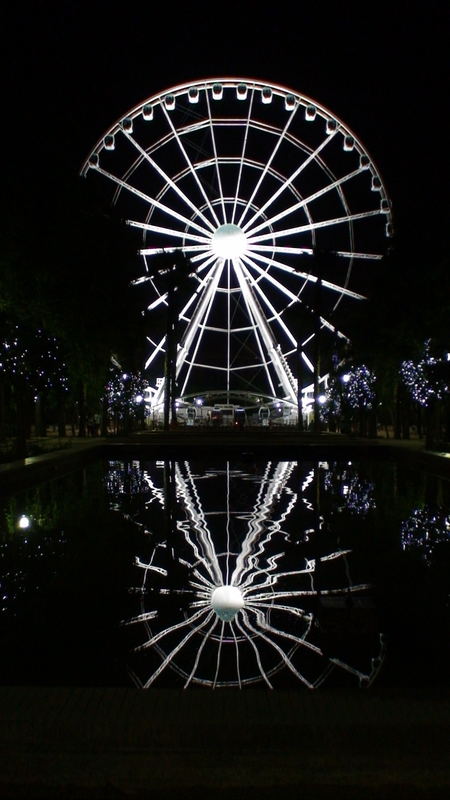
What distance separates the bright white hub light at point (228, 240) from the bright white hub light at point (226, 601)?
35193 millimetres

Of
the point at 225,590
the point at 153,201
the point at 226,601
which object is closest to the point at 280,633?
the point at 226,601

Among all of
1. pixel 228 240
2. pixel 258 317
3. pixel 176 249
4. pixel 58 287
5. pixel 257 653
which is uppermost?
pixel 228 240

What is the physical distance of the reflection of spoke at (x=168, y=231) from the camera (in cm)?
4024

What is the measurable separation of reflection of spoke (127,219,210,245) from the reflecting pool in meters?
25.3

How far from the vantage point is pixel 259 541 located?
11.7 metres

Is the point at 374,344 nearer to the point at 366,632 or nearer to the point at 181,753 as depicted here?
the point at 366,632

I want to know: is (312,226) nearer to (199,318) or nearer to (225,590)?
(199,318)

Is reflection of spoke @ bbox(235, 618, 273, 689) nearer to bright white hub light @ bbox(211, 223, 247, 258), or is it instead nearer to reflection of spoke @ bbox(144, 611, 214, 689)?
reflection of spoke @ bbox(144, 611, 214, 689)

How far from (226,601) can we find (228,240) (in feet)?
117

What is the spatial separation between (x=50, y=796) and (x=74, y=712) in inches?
26.0

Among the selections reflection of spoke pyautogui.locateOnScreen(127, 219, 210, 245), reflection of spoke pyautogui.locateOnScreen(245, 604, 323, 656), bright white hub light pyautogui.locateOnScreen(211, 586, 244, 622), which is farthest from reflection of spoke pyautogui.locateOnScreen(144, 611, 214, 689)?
reflection of spoke pyautogui.locateOnScreen(127, 219, 210, 245)

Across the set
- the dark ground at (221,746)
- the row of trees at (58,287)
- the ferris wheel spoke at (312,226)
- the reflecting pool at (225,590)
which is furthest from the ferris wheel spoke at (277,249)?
the dark ground at (221,746)

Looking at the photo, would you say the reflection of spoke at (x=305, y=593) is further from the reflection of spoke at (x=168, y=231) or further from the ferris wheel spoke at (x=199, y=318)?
the ferris wheel spoke at (x=199, y=318)

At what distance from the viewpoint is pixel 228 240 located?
140ft
